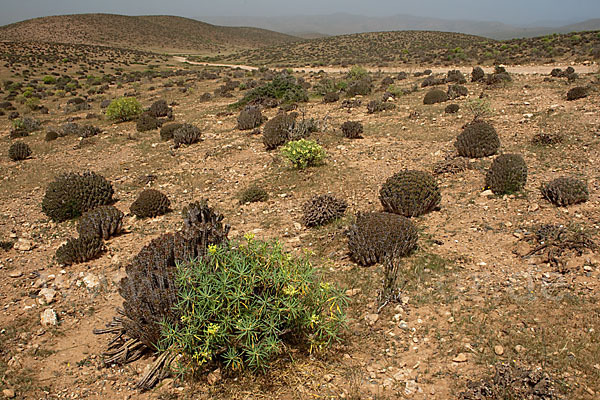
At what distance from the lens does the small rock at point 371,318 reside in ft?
13.4

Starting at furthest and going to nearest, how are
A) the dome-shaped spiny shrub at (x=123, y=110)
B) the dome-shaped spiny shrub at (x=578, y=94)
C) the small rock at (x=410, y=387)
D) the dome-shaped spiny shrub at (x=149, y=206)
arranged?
the dome-shaped spiny shrub at (x=123, y=110), the dome-shaped spiny shrub at (x=578, y=94), the dome-shaped spiny shrub at (x=149, y=206), the small rock at (x=410, y=387)

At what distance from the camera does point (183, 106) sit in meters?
19.3

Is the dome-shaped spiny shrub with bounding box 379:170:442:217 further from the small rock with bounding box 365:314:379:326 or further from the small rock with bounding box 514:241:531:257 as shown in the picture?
the small rock with bounding box 365:314:379:326

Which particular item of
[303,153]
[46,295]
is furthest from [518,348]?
[303,153]

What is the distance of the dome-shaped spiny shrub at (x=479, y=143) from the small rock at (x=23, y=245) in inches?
379

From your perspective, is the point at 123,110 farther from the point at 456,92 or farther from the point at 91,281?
the point at 456,92

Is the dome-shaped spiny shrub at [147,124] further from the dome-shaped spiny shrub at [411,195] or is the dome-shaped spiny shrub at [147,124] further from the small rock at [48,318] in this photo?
the dome-shaped spiny shrub at [411,195]

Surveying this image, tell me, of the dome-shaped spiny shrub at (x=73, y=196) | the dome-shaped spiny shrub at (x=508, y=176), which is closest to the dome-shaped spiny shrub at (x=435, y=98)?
the dome-shaped spiny shrub at (x=508, y=176)

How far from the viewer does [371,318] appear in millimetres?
4125

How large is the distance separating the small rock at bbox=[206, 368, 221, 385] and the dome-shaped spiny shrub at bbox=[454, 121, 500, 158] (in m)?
7.80

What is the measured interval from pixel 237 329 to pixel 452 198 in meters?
5.44

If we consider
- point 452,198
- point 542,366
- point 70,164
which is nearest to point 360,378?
point 542,366

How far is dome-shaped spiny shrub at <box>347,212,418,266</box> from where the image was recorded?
517 cm

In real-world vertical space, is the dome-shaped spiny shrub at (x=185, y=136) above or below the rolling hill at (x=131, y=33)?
below
